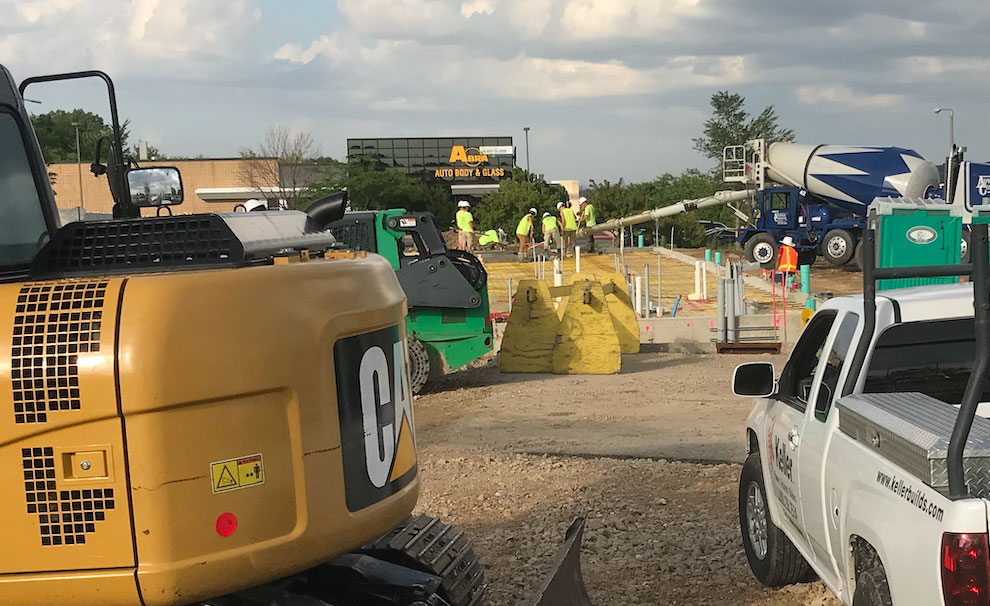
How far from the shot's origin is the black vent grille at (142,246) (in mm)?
3434

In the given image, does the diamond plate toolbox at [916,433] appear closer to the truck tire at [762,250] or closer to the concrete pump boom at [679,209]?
the truck tire at [762,250]

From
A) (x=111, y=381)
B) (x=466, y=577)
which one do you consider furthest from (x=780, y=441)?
(x=111, y=381)

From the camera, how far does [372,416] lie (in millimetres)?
3484

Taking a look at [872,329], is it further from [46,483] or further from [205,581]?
[46,483]

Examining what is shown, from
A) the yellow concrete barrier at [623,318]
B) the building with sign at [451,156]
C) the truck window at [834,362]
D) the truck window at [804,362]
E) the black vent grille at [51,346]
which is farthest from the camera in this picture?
the building with sign at [451,156]

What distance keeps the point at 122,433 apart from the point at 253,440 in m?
0.36

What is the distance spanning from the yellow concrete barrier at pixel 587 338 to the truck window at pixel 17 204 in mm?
12610

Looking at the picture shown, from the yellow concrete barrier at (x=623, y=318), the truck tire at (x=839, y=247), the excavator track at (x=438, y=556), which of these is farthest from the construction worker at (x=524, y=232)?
the excavator track at (x=438, y=556)

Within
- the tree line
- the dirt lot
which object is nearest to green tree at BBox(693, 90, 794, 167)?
the tree line

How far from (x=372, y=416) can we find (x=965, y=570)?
6.07 ft

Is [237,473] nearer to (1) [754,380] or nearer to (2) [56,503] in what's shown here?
(2) [56,503]

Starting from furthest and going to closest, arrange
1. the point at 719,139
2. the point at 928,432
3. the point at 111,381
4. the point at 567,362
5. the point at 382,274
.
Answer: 1. the point at 719,139
2. the point at 567,362
3. the point at 382,274
4. the point at 928,432
5. the point at 111,381

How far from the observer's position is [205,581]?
3020mm

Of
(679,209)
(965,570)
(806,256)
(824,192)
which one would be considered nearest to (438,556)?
(965,570)
